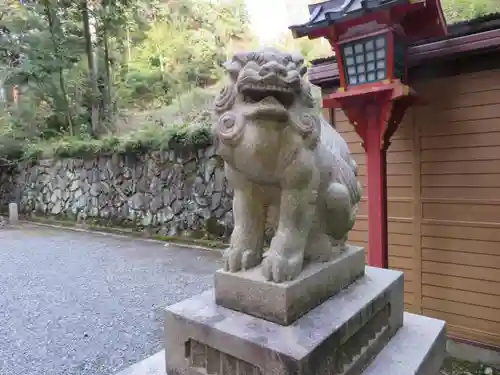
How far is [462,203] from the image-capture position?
305cm

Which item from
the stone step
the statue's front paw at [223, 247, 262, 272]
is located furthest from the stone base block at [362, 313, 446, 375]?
the statue's front paw at [223, 247, 262, 272]

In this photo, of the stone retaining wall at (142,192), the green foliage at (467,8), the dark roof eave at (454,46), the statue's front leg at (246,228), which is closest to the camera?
the statue's front leg at (246,228)

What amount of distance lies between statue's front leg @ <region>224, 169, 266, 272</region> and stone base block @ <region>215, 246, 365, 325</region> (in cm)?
4

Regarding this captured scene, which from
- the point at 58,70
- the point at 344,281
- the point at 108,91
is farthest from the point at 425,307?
the point at 58,70

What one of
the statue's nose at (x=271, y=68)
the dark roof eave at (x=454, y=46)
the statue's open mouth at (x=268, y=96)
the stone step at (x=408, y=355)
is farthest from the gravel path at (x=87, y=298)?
the dark roof eave at (x=454, y=46)

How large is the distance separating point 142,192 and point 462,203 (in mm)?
5665

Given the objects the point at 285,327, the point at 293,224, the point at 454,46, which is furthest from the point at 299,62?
the point at 454,46

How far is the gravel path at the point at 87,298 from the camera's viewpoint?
9.21 ft

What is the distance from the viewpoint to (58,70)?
1040cm

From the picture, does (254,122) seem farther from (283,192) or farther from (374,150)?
(374,150)

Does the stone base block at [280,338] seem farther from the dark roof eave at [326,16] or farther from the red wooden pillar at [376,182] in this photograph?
the dark roof eave at [326,16]

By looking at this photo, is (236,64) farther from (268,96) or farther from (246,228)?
(246,228)

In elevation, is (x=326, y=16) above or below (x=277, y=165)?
above

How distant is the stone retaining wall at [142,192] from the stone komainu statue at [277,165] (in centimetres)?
451
